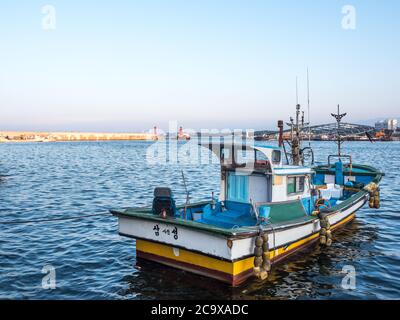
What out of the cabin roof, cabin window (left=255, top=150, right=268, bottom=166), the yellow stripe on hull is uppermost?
cabin window (left=255, top=150, right=268, bottom=166)

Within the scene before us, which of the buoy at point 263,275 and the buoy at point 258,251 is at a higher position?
the buoy at point 258,251

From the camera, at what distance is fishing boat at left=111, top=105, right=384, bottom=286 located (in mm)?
11133

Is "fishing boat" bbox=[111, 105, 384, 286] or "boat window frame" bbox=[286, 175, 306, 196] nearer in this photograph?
"fishing boat" bbox=[111, 105, 384, 286]

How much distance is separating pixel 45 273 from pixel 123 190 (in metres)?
19.2

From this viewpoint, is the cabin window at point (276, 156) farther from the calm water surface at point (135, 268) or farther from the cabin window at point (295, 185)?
the calm water surface at point (135, 268)

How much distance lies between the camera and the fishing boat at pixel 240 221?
36.5 ft

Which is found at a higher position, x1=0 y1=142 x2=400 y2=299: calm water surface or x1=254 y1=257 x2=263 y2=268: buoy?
x1=254 y1=257 x2=263 y2=268: buoy

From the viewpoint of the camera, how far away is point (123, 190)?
3197 centimetres

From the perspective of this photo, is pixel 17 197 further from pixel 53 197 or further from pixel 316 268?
pixel 316 268

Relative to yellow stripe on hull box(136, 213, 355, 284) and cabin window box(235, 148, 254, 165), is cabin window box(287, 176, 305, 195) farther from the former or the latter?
yellow stripe on hull box(136, 213, 355, 284)

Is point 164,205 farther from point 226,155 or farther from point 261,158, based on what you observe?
point 261,158

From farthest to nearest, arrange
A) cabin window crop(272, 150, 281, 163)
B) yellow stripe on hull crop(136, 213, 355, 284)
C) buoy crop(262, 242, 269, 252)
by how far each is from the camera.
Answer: cabin window crop(272, 150, 281, 163)
buoy crop(262, 242, 269, 252)
yellow stripe on hull crop(136, 213, 355, 284)

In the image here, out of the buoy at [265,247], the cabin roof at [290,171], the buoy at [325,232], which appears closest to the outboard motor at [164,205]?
the buoy at [265,247]

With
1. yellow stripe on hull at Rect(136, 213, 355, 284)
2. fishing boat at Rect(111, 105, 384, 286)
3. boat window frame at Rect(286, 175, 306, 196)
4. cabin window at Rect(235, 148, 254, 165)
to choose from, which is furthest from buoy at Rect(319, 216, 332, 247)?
cabin window at Rect(235, 148, 254, 165)
